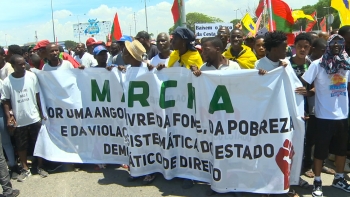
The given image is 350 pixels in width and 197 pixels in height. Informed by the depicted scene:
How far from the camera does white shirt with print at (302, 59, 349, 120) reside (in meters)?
3.59

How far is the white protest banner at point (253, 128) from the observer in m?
3.50

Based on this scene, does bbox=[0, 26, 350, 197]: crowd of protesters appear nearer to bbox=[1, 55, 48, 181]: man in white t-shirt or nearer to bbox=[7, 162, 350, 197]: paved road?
bbox=[1, 55, 48, 181]: man in white t-shirt

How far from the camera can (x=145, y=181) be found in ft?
13.9

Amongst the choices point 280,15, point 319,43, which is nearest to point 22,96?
point 319,43

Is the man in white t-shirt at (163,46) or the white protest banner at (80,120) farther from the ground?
the man in white t-shirt at (163,46)

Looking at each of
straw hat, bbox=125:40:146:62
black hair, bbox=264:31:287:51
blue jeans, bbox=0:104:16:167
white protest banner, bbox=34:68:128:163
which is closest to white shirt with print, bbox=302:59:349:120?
black hair, bbox=264:31:287:51

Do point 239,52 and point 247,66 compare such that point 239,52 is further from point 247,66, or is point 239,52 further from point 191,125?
point 191,125

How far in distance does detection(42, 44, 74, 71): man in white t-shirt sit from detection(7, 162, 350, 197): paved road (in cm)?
152

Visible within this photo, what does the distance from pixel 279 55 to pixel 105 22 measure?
6482cm

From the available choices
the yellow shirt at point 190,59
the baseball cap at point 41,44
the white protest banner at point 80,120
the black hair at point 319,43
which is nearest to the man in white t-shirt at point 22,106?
the white protest banner at point 80,120

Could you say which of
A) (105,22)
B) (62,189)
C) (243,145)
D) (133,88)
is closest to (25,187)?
(62,189)

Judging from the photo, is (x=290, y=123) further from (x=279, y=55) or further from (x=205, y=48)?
(x=205, y=48)

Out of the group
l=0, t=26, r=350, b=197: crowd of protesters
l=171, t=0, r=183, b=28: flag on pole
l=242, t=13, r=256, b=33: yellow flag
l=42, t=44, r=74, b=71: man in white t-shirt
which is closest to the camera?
l=0, t=26, r=350, b=197: crowd of protesters

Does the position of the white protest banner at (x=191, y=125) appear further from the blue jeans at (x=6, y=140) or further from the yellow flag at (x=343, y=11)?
the yellow flag at (x=343, y=11)
